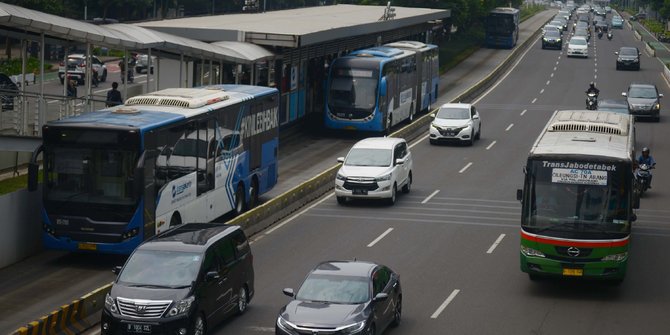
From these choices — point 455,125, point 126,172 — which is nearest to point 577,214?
point 126,172

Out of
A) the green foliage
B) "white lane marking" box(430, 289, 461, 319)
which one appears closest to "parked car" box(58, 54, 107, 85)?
the green foliage

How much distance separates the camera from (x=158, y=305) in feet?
61.0

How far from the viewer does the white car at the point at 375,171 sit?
33.4 metres

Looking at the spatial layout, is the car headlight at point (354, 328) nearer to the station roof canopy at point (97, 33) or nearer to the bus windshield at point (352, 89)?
the station roof canopy at point (97, 33)

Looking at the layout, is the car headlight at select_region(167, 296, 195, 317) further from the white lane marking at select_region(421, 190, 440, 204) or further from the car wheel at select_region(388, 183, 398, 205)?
the white lane marking at select_region(421, 190, 440, 204)

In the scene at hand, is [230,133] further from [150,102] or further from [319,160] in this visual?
[319,160]

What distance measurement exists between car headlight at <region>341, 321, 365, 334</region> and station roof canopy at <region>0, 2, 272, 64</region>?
12326 mm

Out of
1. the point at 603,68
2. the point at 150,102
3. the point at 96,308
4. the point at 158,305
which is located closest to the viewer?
the point at 158,305

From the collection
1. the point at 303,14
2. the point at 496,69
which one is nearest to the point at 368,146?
the point at 303,14

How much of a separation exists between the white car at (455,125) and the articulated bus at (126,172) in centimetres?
1950

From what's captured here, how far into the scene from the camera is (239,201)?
31.5 metres

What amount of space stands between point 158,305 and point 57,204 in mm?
6912

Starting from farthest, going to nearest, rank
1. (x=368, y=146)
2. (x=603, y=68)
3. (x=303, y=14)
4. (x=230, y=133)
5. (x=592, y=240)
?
(x=603, y=68)
(x=303, y=14)
(x=368, y=146)
(x=230, y=133)
(x=592, y=240)

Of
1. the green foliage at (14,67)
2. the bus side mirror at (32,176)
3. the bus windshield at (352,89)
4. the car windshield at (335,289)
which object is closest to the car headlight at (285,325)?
the car windshield at (335,289)
